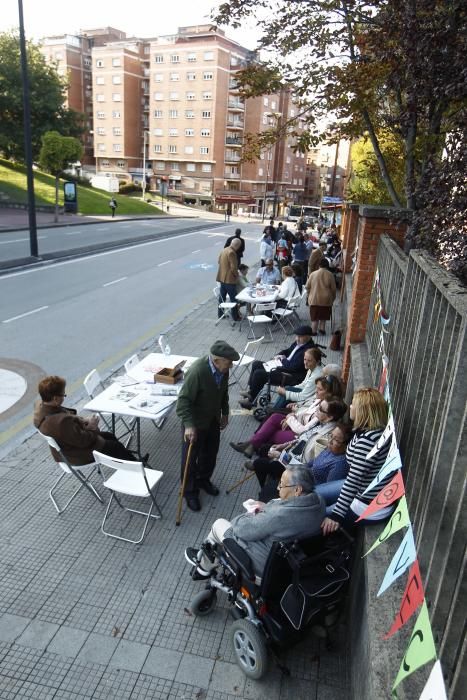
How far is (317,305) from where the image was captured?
10375 millimetres

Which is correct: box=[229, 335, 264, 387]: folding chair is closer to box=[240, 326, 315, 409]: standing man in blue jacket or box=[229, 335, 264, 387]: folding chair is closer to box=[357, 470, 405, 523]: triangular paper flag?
box=[240, 326, 315, 409]: standing man in blue jacket

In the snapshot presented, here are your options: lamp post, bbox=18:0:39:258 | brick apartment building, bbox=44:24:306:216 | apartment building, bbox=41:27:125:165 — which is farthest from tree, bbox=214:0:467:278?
apartment building, bbox=41:27:125:165

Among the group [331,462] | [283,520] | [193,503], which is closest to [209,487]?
[193,503]

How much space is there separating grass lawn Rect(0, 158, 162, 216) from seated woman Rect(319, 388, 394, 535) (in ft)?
138

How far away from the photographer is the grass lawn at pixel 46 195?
4147 centimetres

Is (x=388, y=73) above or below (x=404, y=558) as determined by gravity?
above

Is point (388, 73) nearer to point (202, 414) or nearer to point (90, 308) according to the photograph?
point (202, 414)

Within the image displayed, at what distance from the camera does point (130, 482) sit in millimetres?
4520

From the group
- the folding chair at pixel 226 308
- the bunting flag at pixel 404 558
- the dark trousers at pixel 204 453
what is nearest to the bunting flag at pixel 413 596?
the bunting flag at pixel 404 558

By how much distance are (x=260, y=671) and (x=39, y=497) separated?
9.02 feet

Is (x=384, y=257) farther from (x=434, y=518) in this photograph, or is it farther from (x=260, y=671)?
Answer: (x=260, y=671)

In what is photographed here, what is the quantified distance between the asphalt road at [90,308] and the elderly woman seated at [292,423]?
284cm

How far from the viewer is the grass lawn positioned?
136 feet

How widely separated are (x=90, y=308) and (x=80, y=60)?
85288 mm
